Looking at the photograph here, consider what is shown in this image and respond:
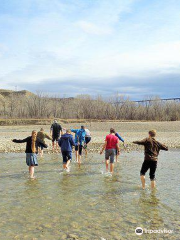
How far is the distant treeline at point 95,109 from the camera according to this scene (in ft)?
287

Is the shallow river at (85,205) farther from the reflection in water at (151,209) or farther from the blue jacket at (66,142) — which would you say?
the blue jacket at (66,142)

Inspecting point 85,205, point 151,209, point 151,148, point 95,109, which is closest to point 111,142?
point 151,148

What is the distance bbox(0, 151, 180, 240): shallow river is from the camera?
606cm

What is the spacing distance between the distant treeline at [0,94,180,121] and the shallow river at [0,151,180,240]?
76.3 meters

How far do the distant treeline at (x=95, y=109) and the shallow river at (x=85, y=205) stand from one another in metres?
76.3

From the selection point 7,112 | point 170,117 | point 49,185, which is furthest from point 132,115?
point 49,185

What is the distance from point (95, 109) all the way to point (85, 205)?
83.2m

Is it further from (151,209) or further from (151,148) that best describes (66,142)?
(151,209)

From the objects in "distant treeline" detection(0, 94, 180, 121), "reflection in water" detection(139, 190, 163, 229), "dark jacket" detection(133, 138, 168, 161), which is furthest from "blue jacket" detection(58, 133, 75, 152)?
"distant treeline" detection(0, 94, 180, 121)

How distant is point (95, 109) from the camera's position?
90750 millimetres

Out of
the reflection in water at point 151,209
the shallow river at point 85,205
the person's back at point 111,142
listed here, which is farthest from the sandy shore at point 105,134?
the reflection in water at point 151,209

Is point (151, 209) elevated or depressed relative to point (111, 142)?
depressed

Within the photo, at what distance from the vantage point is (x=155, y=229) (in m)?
6.13

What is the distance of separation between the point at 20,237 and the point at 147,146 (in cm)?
499
